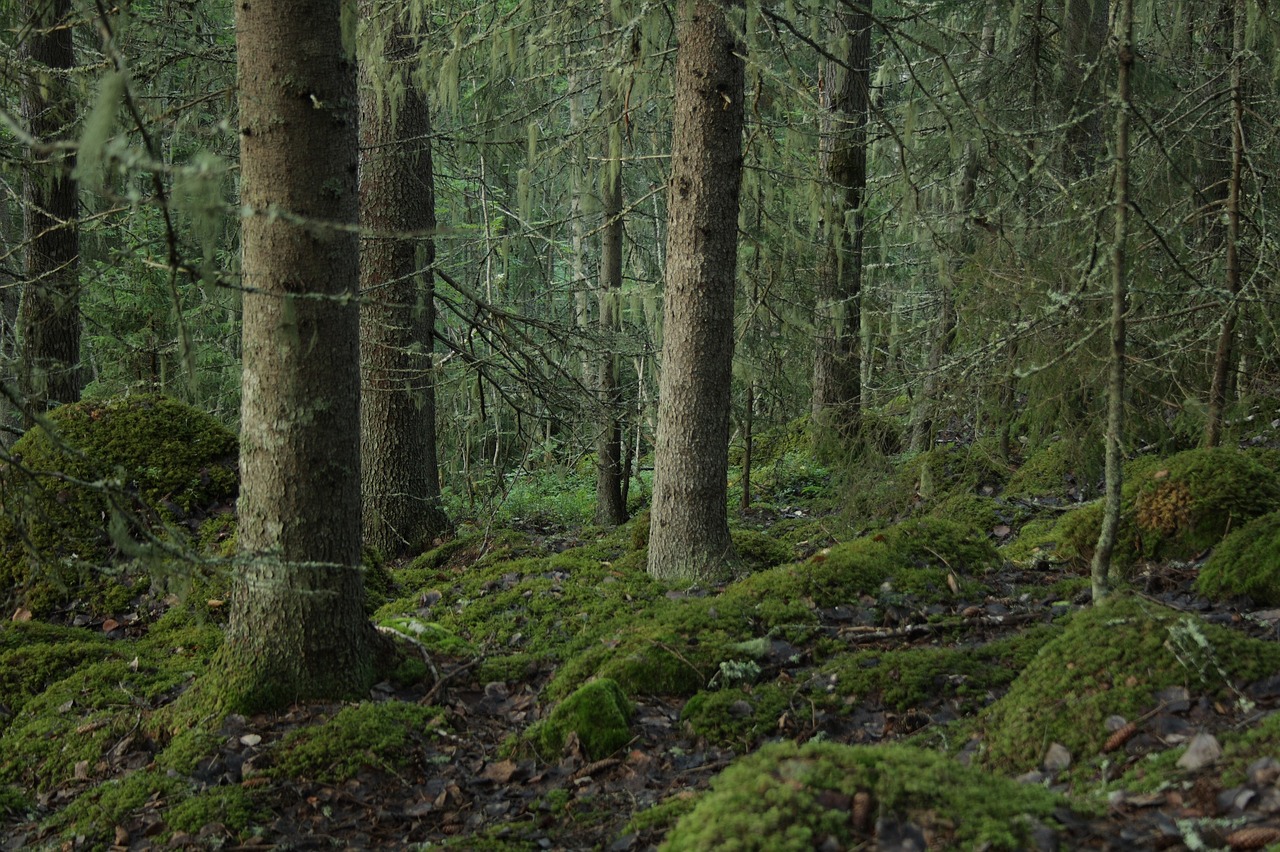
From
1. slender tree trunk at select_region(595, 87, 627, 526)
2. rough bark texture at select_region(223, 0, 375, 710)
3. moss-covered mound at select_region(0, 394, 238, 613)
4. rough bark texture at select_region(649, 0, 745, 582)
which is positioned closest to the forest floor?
rough bark texture at select_region(223, 0, 375, 710)

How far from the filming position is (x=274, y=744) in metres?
4.00

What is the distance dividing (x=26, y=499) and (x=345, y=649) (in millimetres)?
1763

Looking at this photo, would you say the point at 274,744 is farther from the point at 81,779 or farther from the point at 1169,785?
the point at 1169,785

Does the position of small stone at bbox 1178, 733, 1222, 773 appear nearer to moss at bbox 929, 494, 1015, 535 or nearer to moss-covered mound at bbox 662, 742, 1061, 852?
moss-covered mound at bbox 662, 742, 1061, 852

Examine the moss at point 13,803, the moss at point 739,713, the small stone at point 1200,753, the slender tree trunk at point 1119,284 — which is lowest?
the moss at point 13,803

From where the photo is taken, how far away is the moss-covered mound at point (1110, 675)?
3062mm

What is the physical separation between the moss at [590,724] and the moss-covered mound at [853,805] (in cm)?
152

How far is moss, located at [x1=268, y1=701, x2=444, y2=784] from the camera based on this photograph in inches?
153

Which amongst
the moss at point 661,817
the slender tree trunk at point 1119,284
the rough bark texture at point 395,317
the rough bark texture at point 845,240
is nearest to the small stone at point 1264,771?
the slender tree trunk at point 1119,284

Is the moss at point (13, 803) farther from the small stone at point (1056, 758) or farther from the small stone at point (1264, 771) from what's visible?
the small stone at point (1264, 771)

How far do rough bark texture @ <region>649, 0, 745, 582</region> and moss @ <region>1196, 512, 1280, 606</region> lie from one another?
9.75 feet

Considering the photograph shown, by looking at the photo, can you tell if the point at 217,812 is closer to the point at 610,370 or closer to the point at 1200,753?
the point at 1200,753

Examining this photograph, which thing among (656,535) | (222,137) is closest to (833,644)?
(656,535)

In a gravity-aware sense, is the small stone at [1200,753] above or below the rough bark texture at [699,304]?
below
